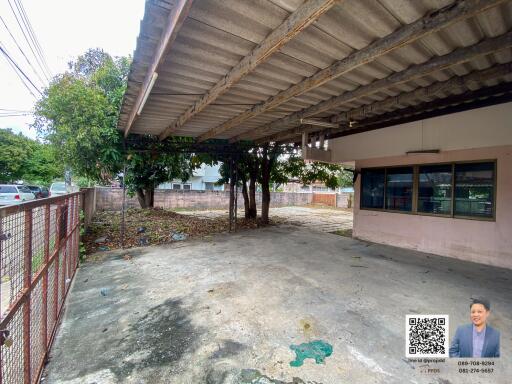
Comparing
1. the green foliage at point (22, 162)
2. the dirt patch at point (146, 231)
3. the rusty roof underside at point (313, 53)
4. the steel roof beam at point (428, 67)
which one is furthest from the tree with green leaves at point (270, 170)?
the green foliage at point (22, 162)

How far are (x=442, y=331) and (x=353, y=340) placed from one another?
983 mm

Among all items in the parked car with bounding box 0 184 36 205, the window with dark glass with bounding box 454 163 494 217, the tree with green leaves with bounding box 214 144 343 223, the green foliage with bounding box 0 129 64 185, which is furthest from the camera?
the green foliage with bounding box 0 129 64 185

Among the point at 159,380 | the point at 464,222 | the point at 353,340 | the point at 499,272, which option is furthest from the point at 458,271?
the point at 159,380

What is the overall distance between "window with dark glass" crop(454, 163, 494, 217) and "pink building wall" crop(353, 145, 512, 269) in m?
0.13

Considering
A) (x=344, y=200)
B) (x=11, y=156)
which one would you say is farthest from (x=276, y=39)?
(x=11, y=156)

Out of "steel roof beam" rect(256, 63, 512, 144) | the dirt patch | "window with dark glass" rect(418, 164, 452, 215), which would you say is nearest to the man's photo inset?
"steel roof beam" rect(256, 63, 512, 144)

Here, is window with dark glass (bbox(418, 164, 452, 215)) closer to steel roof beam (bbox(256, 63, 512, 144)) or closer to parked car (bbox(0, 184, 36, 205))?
steel roof beam (bbox(256, 63, 512, 144))

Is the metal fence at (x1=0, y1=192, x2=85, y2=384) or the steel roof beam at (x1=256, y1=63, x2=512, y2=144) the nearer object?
the metal fence at (x1=0, y1=192, x2=85, y2=384)

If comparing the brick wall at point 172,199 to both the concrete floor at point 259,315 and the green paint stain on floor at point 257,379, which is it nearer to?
the concrete floor at point 259,315

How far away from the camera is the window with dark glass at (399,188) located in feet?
18.9

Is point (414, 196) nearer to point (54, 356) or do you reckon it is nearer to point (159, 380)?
point (159, 380)

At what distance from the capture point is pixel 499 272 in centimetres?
414

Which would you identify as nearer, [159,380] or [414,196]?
[159,380]

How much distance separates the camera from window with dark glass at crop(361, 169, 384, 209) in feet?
20.9
